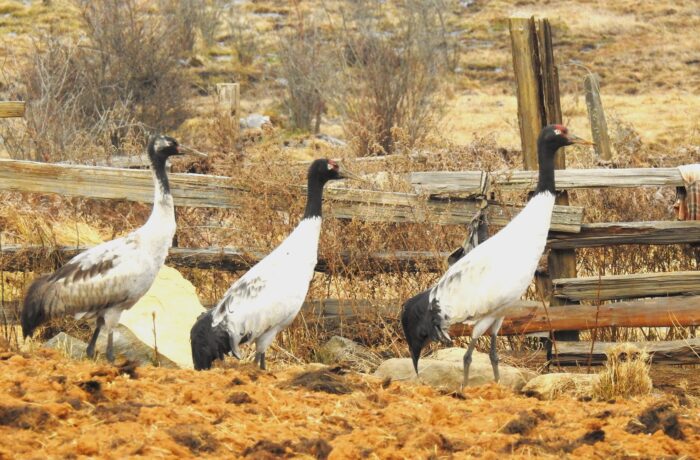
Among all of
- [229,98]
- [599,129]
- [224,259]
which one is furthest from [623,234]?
[229,98]

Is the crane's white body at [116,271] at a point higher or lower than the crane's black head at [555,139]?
lower

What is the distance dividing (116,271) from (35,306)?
26.0 inches

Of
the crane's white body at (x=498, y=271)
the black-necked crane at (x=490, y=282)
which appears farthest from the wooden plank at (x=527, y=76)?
the crane's white body at (x=498, y=271)

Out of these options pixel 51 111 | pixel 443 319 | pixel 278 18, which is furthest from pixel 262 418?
pixel 278 18

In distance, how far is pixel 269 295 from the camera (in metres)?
7.49

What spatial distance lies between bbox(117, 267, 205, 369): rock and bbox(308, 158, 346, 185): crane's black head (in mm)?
1512

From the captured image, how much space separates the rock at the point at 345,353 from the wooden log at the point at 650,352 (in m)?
1.35

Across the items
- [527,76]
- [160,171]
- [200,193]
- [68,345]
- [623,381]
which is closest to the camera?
[623,381]

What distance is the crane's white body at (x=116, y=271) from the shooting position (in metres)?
7.79

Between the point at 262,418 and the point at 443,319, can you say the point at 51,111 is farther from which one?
the point at 262,418

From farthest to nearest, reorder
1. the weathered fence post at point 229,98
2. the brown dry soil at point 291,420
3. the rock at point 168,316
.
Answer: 1. the weathered fence post at point 229,98
2. the rock at point 168,316
3. the brown dry soil at point 291,420

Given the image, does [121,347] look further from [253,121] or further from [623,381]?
[253,121]

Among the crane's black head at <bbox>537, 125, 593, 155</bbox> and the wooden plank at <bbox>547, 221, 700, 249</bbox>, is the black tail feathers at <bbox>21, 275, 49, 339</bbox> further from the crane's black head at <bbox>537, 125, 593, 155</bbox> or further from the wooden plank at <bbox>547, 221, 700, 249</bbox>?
the wooden plank at <bbox>547, 221, 700, 249</bbox>

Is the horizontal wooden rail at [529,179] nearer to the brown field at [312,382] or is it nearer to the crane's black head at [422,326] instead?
the brown field at [312,382]
